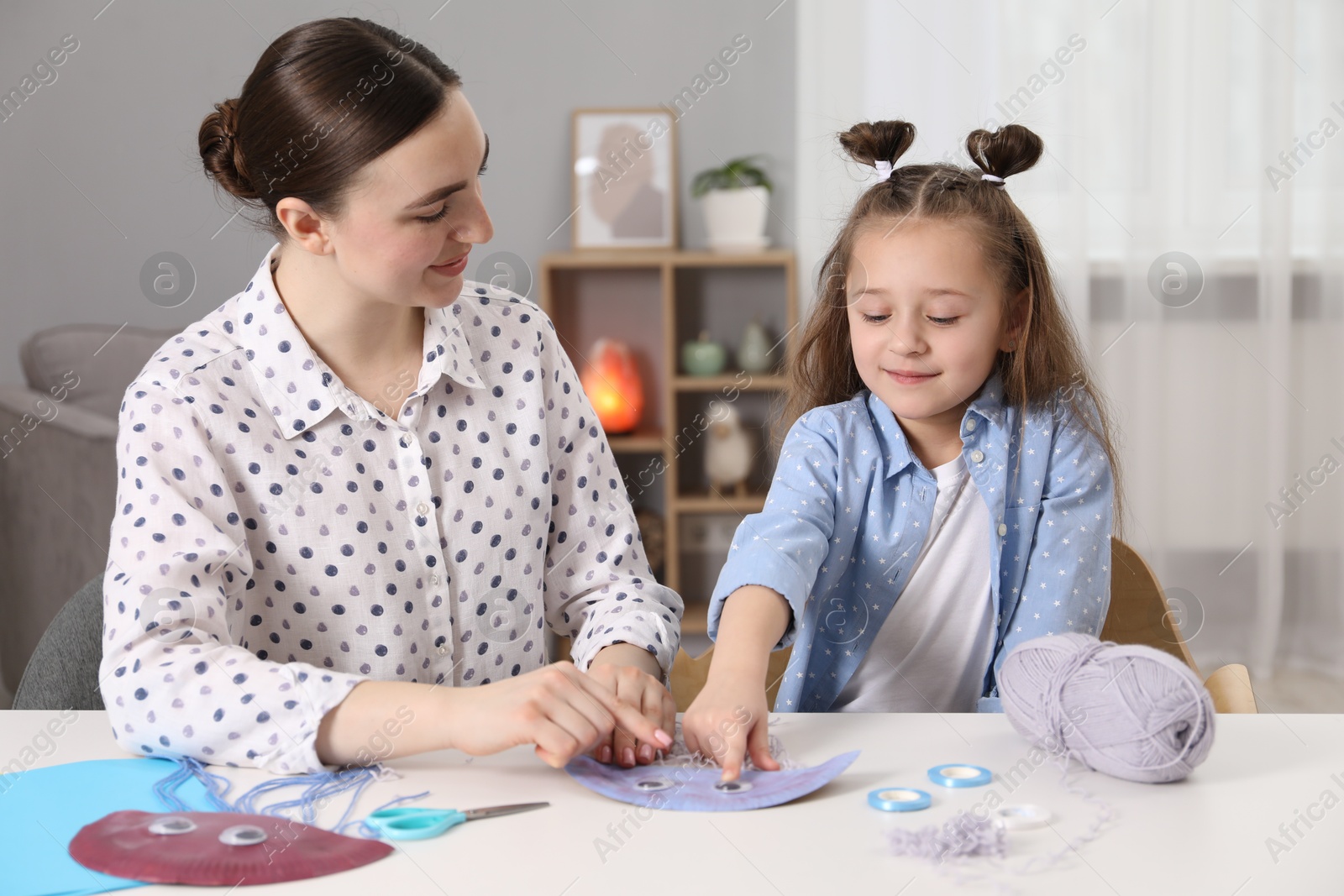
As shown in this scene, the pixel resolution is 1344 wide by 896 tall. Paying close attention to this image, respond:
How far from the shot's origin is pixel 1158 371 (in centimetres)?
303

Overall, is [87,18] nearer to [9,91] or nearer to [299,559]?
[9,91]

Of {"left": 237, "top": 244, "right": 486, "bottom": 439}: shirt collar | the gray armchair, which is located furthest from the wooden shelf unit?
{"left": 237, "top": 244, "right": 486, "bottom": 439}: shirt collar

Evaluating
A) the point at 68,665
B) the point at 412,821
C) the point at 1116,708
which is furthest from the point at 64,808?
the point at 1116,708

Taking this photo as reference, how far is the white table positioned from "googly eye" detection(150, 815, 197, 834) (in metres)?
0.05

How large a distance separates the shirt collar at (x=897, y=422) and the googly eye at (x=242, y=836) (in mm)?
730

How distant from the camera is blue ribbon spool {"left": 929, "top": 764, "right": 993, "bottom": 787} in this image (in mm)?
766

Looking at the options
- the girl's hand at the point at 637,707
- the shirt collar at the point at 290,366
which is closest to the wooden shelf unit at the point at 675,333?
the shirt collar at the point at 290,366

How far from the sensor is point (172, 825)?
2.29ft

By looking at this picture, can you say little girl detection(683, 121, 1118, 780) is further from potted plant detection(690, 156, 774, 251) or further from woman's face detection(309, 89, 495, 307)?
potted plant detection(690, 156, 774, 251)

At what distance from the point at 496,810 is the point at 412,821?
0.05m

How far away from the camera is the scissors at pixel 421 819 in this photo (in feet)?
2.25

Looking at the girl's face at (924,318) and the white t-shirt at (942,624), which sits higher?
the girl's face at (924,318)

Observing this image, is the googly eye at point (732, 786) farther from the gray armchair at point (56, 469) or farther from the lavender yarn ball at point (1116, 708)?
the gray armchair at point (56, 469)

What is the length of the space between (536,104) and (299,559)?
2.39 m
